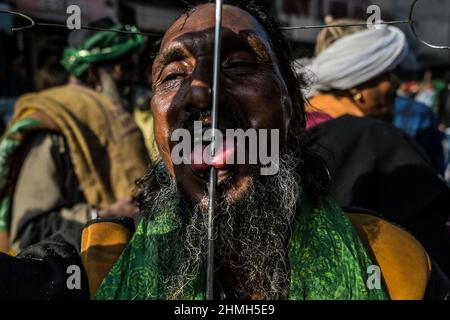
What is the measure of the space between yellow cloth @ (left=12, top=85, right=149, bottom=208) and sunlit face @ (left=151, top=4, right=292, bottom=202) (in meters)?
1.75

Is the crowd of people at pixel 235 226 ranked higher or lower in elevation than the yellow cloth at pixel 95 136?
higher

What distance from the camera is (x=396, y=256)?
1.93 metres

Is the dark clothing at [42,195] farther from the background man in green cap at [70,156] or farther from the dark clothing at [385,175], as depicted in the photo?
the dark clothing at [385,175]

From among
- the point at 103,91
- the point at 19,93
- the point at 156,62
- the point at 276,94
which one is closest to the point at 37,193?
the point at 103,91

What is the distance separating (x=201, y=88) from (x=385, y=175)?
1.46m

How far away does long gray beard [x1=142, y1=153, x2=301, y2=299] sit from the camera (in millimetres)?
1821

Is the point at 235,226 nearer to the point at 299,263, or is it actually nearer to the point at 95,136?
the point at 299,263

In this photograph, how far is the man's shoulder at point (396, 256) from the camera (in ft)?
6.08

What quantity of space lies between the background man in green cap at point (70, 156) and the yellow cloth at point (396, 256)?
1.64 meters

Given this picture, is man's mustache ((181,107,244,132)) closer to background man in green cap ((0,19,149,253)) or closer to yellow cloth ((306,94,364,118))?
background man in green cap ((0,19,149,253))

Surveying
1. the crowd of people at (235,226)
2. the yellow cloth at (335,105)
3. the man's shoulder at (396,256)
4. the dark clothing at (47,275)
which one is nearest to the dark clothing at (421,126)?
the yellow cloth at (335,105)

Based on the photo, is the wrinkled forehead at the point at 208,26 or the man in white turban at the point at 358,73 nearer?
the wrinkled forehead at the point at 208,26

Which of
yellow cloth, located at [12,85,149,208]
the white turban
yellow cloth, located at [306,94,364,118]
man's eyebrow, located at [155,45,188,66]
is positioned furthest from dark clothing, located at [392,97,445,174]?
man's eyebrow, located at [155,45,188,66]
